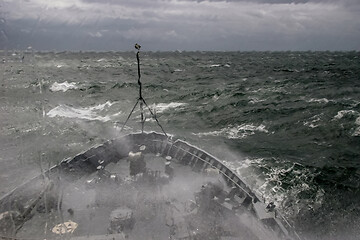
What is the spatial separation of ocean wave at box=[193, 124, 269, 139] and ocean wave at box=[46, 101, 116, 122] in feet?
63.5

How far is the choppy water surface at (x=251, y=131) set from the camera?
2589cm

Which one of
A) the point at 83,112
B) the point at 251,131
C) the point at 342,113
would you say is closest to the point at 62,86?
the point at 83,112

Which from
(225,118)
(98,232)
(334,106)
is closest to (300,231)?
(98,232)

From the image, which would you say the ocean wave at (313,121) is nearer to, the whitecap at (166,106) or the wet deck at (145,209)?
the whitecap at (166,106)

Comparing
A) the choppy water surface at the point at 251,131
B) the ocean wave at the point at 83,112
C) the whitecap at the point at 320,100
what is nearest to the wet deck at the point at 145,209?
the choppy water surface at the point at 251,131

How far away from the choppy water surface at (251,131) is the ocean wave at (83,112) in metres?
0.17

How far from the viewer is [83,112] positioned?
2240 inches

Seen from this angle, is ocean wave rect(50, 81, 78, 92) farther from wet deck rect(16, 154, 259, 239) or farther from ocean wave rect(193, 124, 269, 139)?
wet deck rect(16, 154, 259, 239)

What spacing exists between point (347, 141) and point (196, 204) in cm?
2510

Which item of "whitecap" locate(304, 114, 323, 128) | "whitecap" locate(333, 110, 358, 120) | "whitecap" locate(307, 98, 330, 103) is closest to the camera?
"whitecap" locate(304, 114, 323, 128)

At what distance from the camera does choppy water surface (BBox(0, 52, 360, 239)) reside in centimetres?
2589

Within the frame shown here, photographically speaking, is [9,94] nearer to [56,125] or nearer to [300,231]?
[56,125]

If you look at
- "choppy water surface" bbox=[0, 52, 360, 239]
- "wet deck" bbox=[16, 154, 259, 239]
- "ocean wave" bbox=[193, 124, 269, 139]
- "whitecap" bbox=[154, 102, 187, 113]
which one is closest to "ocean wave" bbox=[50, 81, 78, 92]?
"choppy water surface" bbox=[0, 52, 360, 239]

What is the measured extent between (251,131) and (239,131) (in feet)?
5.45
